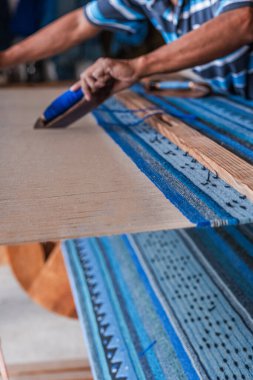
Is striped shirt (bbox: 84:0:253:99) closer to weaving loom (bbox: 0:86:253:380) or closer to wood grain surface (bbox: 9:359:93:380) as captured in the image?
weaving loom (bbox: 0:86:253:380)

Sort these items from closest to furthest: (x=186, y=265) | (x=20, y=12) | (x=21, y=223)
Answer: (x=21, y=223) → (x=186, y=265) → (x=20, y=12)

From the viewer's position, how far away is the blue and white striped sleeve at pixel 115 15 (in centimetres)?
152

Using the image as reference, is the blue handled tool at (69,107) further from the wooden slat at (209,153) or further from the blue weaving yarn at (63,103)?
the wooden slat at (209,153)

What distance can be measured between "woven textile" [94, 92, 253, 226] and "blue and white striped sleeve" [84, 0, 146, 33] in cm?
41

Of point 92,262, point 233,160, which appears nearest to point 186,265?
point 92,262

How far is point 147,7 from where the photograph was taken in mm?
1487

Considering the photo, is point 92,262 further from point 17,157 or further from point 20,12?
point 20,12

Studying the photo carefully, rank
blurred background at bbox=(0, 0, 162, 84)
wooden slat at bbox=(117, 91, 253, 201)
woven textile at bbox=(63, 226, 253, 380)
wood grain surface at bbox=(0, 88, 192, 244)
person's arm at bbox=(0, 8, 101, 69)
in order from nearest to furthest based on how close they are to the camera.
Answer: wood grain surface at bbox=(0, 88, 192, 244) → wooden slat at bbox=(117, 91, 253, 201) → woven textile at bbox=(63, 226, 253, 380) → person's arm at bbox=(0, 8, 101, 69) → blurred background at bbox=(0, 0, 162, 84)

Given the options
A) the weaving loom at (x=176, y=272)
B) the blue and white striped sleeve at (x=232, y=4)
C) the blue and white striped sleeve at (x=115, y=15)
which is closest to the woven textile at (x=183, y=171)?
the weaving loom at (x=176, y=272)

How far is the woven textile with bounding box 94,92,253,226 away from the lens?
0.68 metres

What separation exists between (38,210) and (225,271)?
0.56 meters

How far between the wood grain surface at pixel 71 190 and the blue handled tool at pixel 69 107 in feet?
0.09

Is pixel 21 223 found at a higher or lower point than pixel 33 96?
higher

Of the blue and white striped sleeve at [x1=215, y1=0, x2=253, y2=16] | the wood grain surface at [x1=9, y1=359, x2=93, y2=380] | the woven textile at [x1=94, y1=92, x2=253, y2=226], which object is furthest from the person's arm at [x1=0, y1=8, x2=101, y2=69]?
the wood grain surface at [x1=9, y1=359, x2=93, y2=380]
